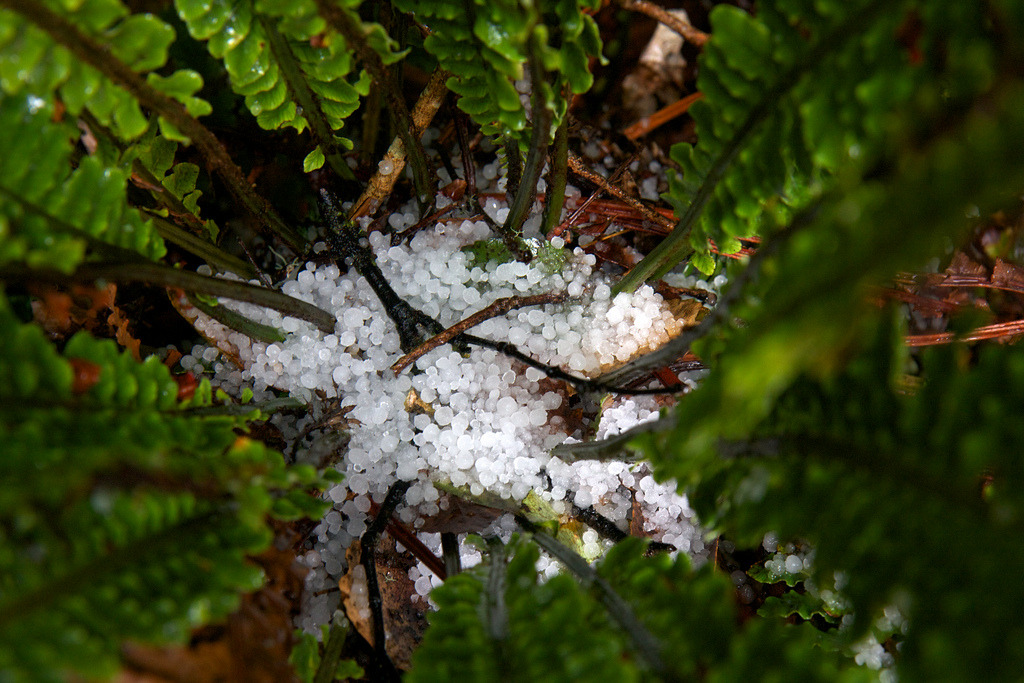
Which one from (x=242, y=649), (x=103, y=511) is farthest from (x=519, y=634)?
(x=103, y=511)

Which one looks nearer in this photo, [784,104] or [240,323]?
[784,104]

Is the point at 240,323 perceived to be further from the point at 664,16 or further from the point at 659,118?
the point at 659,118

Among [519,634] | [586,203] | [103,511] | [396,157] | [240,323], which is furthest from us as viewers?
[586,203]

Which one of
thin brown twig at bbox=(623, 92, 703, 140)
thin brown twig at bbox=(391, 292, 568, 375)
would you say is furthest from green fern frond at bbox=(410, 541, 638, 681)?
thin brown twig at bbox=(623, 92, 703, 140)

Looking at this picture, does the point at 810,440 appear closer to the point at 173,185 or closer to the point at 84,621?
the point at 84,621

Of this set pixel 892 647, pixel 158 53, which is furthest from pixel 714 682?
pixel 158 53

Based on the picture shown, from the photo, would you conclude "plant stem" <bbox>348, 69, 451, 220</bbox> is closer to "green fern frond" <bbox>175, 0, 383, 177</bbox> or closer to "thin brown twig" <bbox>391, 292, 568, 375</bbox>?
"green fern frond" <bbox>175, 0, 383, 177</bbox>

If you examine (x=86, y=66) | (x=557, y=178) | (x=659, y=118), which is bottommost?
(x=557, y=178)
